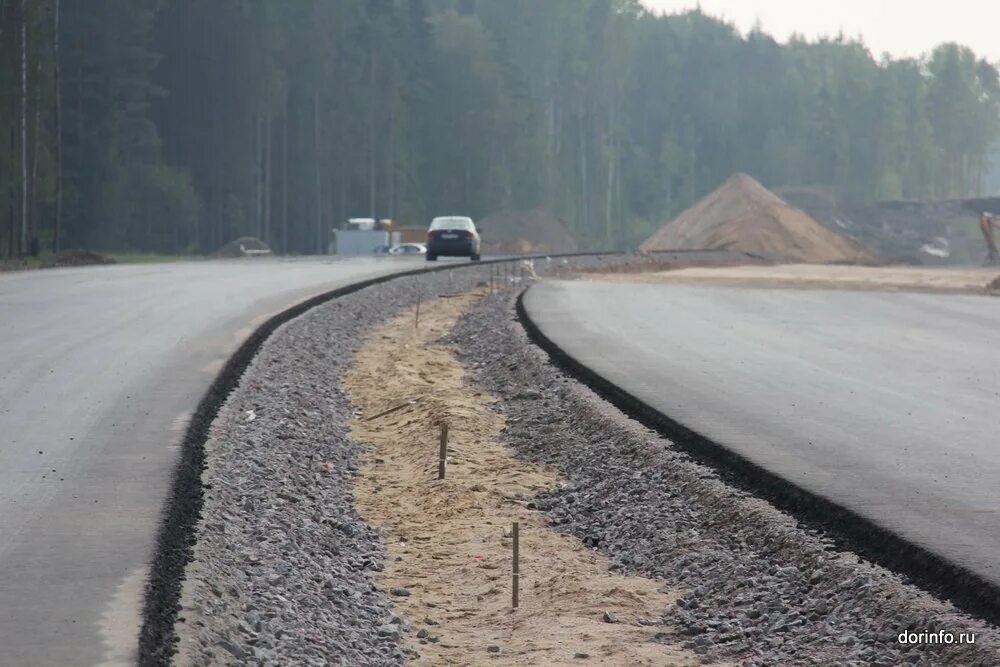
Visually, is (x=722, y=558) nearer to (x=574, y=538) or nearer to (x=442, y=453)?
(x=574, y=538)

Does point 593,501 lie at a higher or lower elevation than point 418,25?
lower

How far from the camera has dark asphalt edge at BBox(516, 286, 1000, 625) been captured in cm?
768

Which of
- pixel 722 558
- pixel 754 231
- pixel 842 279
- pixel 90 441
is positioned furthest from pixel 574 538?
pixel 754 231

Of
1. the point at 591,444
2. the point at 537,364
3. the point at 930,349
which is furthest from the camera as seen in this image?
the point at 930,349

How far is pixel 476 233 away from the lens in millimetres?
55750

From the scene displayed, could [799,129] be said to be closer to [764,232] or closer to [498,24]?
[498,24]

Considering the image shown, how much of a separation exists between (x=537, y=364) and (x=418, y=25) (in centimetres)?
10565

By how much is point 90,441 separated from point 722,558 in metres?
5.01

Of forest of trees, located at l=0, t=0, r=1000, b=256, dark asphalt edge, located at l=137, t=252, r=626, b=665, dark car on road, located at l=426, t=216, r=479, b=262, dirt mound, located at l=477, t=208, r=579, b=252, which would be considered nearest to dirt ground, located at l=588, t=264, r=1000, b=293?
dark car on road, located at l=426, t=216, r=479, b=262

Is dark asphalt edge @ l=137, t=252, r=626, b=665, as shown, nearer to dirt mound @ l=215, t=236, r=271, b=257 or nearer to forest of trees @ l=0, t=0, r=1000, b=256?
forest of trees @ l=0, t=0, r=1000, b=256

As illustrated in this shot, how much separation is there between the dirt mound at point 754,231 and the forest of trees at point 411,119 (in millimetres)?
22439

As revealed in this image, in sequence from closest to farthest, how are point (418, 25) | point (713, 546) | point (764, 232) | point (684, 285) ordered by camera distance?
point (713, 546) → point (684, 285) → point (764, 232) → point (418, 25)

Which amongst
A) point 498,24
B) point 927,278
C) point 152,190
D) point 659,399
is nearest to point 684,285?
point 927,278

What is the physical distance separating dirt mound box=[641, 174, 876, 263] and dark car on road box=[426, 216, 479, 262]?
2606 cm
